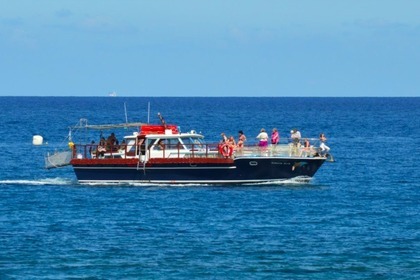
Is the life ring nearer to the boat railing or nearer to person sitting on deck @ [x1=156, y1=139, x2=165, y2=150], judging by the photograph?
the boat railing

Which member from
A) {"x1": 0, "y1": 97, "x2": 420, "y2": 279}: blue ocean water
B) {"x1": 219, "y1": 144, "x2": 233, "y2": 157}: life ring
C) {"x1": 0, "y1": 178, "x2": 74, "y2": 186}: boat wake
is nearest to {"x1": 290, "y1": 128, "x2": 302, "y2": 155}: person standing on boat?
{"x1": 0, "y1": 97, "x2": 420, "y2": 279}: blue ocean water

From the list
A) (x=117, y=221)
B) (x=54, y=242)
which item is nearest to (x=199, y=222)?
(x=117, y=221)

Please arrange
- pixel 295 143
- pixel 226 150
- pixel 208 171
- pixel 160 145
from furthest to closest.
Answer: pixel 295 143 → pixel 160 145 → pixel 208 171 → pixel 226 150

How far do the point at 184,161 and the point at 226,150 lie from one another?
1.94 metres

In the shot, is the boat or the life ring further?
the boat

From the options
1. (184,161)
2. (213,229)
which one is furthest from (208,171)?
(213,229)

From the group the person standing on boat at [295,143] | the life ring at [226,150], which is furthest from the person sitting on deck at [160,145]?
the person standing on boat at [295,143]

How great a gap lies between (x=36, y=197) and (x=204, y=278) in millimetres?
19819

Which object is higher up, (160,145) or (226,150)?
(160,145)

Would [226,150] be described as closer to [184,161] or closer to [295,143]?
[184,161]

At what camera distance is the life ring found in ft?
177

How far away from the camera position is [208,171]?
54969mm

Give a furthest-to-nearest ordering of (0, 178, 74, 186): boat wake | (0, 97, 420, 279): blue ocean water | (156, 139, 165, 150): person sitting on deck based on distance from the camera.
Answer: (0, 178, 74, 186): boat wake, (156, 139, 165, 150): person sitting on deck, (0, 97, 420, 279): blue ocean water

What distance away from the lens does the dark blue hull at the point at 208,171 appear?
179 feet
